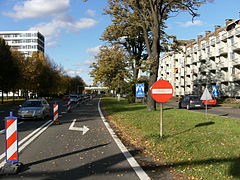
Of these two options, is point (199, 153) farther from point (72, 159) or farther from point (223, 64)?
point (223, 64)

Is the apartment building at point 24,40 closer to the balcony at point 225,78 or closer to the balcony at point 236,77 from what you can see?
the balcony at point 225,78

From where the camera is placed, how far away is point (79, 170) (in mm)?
5449

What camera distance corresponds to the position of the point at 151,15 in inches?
783

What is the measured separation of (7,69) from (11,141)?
3536 centimetres

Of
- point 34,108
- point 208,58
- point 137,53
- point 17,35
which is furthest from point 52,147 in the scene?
point 17,35

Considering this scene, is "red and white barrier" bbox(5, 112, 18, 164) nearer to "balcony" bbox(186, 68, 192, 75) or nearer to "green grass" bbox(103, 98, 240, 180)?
"green grass" bbox(103, 98, 240, 180)

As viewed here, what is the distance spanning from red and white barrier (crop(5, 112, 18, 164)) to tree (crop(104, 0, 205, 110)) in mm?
14198

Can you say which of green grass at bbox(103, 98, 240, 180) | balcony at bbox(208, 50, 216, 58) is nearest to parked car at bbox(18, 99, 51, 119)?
green grass at bbox(103, 98, 240, 180)

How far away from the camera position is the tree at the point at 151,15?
19.3 m

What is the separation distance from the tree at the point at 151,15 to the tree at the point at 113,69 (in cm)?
1505

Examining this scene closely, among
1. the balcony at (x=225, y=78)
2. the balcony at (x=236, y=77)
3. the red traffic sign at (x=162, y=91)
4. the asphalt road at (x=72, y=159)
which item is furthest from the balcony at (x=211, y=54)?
the asphalt road at (x=72, y=159)

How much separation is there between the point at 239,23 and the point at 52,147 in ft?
150

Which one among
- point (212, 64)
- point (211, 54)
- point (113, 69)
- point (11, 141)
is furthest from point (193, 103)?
point (211, 54)

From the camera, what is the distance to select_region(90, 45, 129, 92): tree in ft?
125
